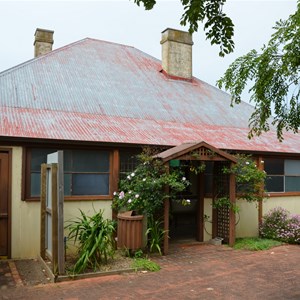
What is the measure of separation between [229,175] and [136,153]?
246cm

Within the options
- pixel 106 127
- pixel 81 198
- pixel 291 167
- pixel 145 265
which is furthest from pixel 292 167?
pixel 81 198

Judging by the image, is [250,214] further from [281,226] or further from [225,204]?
→ [225,204]

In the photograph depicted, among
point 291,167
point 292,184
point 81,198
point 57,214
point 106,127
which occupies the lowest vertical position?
point 57,214

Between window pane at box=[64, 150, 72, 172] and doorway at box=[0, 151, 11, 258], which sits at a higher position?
window pane at box=[64, 150, 72, 172]

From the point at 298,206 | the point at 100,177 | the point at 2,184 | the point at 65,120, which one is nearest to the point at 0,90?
the point at 65,120

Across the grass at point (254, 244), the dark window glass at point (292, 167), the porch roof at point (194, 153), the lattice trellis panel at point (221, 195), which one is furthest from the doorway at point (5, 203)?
the dark window glass at point (292, 167)

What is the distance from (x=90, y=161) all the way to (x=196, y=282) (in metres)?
3.74

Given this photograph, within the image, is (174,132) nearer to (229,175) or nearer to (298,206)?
(229,175)

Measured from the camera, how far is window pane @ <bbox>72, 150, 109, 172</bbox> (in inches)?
338

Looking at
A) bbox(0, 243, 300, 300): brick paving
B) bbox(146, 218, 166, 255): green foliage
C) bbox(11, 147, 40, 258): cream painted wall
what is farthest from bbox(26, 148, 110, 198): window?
bbox(0, 243, 300, 300): brick paving

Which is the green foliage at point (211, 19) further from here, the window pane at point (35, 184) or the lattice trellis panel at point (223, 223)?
the lattice trellis panel at point (223, 223)

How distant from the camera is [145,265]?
735 cm

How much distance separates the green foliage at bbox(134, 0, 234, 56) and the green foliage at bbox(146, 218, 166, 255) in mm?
5762

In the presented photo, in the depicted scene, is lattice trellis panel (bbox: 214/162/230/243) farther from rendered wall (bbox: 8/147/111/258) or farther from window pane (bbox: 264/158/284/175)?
rendered wall (bbox: 8/147/111/258)
